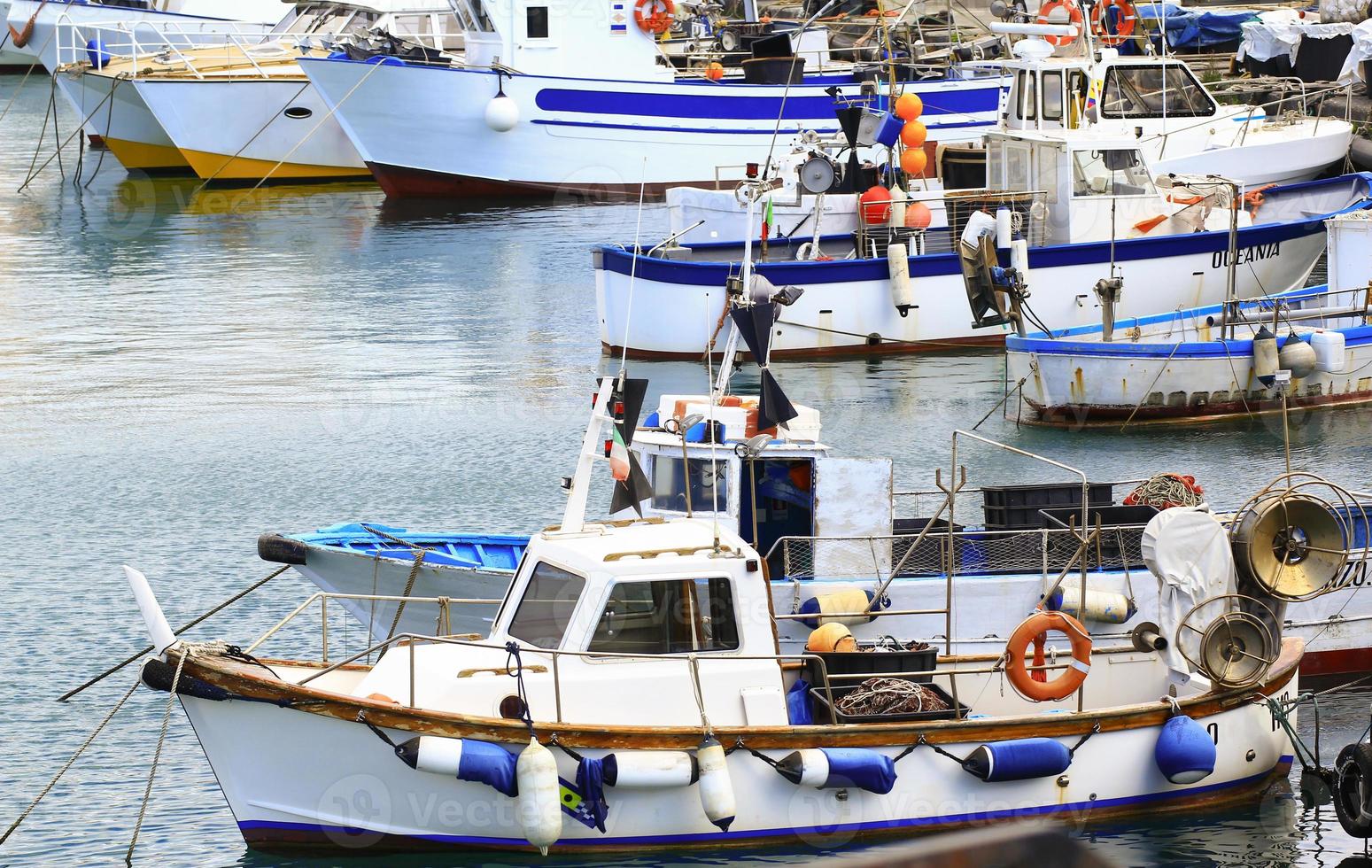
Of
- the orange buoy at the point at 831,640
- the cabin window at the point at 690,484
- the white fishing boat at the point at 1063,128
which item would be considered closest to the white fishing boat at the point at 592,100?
the white fishing boat at the point at 1063,128

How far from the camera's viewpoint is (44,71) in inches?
2800

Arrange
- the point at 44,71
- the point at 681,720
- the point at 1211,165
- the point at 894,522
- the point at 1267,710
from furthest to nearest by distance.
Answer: the point at 44,71 < the point at 1211,165 < the point at 894,522 < the point at 1267,710 < the point at 681,720

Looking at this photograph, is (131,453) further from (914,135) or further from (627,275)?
(914,135)

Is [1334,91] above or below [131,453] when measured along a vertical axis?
above

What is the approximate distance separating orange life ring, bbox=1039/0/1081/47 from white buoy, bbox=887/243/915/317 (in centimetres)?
491

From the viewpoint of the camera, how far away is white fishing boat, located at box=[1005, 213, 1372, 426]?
21.8 m

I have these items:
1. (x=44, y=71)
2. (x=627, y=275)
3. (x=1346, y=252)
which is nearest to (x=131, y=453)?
(x=627, y=275)

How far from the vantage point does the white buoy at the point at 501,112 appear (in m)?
38.6

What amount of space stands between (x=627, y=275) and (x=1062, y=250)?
20.2ft

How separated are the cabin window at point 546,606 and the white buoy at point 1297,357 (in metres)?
13.3

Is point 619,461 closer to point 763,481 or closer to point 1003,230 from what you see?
point 763,481

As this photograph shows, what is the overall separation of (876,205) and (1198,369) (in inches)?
234

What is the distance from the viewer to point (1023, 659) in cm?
1127

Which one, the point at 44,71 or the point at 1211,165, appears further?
the point at 44,71
